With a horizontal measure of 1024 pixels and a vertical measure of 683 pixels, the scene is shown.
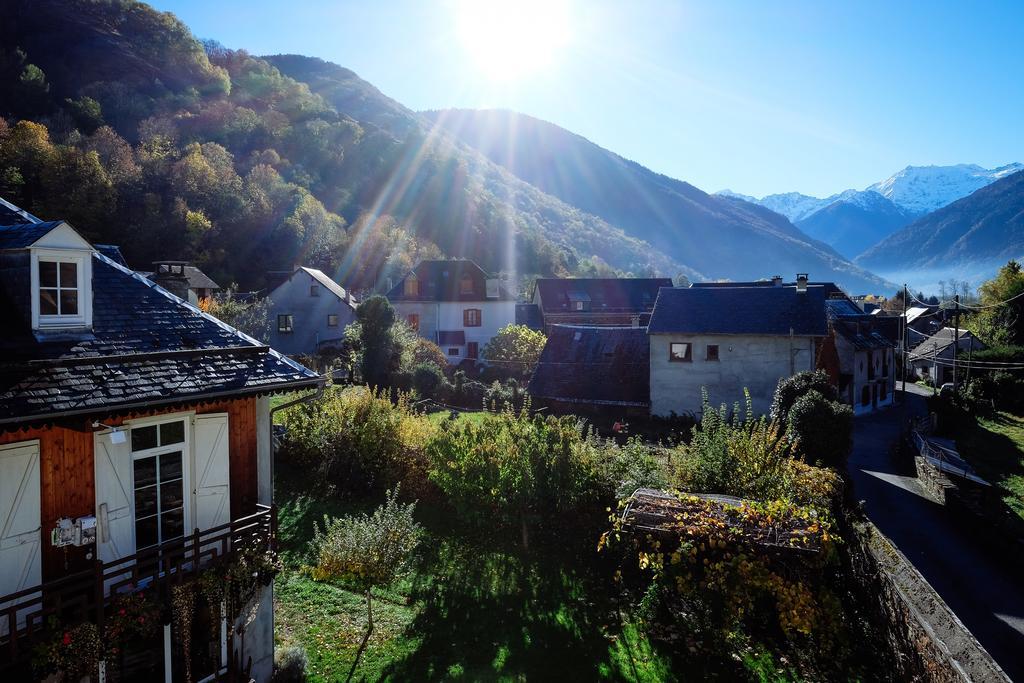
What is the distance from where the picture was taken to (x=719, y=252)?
190 metres

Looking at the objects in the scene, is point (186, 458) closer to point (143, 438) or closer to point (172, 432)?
point (172, 432)

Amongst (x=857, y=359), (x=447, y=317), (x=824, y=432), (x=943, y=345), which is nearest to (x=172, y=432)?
(x=824, y=432)

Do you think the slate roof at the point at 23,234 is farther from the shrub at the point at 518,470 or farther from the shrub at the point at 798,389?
the shrub at the point at 798,389

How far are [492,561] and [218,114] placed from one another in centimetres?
10368

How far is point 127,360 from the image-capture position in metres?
7.88

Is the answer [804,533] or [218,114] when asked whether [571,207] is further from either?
[804,533]

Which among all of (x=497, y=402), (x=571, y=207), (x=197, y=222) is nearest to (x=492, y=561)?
(x=497, y=402)

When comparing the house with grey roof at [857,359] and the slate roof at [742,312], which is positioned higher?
the slate roof at [742,312]

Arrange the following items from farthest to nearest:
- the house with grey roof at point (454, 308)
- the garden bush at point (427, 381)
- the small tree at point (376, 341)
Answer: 1. the house with grey roof at point (454, 308)
2. the garden bush at point (427, 381)
3. the small tree at point (376, 341)

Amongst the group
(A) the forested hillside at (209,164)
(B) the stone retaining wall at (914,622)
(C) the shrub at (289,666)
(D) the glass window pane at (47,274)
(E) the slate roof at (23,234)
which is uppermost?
(A) the forested hillside at (209,164)

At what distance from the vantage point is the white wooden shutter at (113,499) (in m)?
7.70

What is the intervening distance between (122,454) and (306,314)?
1722 inches

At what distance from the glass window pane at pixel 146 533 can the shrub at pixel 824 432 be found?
18585 mm

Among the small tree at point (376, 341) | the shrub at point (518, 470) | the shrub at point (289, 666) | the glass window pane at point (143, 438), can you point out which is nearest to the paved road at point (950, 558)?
the shrub at point (518, 470)
